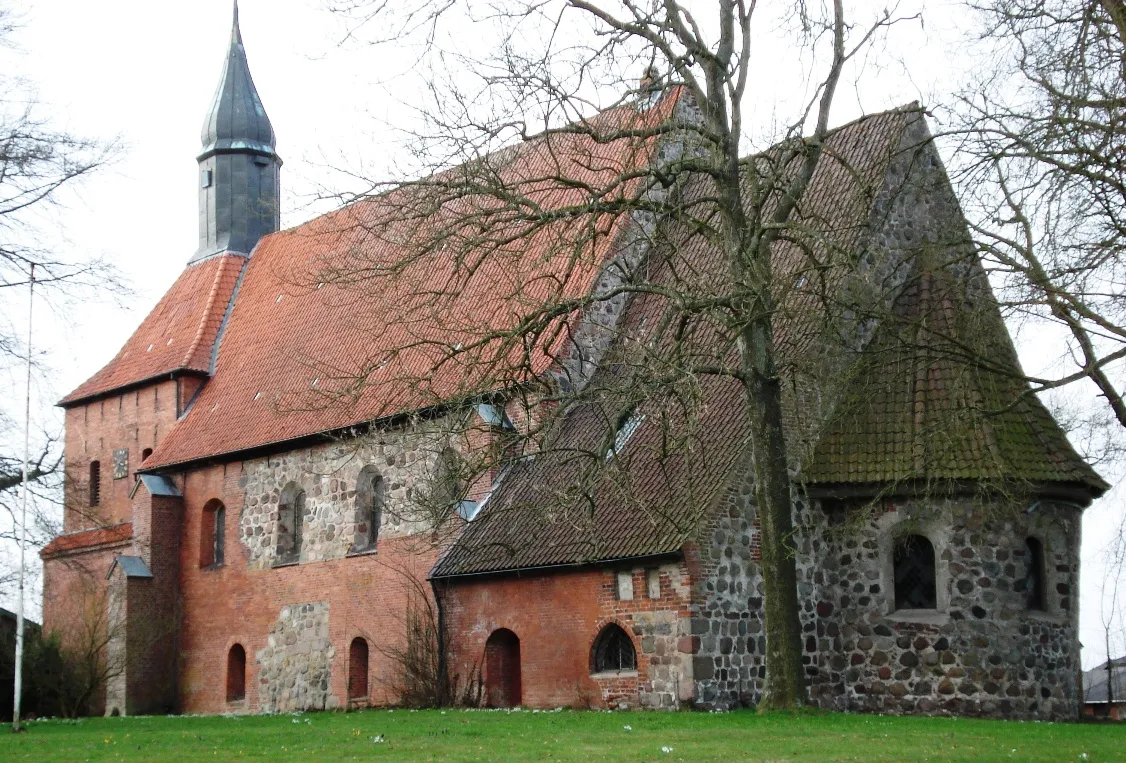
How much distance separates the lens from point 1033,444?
60.2 ft

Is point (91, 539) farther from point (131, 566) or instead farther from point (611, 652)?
point (611, 652)

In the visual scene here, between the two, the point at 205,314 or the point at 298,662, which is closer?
the point at 298,662

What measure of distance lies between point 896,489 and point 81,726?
11.3m

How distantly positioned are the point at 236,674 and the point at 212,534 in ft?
9.48

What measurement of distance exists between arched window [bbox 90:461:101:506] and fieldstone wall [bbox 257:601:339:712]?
7335 mm

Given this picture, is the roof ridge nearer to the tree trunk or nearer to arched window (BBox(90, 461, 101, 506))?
arched window (BBox(90, 461, 101, 506))

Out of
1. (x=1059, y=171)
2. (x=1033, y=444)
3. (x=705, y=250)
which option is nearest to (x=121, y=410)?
(x=705, y=250)

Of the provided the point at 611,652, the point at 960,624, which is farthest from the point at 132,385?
the point at 960,624

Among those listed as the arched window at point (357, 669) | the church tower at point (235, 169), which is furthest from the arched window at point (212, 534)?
the church tower at point (235, 169)

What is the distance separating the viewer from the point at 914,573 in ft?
60.0

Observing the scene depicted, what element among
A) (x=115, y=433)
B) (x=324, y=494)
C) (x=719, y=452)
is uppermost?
(x=115, y=433)

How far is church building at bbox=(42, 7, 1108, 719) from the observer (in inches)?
592

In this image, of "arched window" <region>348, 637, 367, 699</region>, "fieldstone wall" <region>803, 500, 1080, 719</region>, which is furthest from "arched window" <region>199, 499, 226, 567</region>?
"fieldstone wall" <region>803, 500, 1080, 719</region>

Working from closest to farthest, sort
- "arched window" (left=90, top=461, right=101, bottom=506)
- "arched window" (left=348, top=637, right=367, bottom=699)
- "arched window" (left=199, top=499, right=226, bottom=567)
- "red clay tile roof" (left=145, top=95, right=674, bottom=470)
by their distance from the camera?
1. "red clay tile roof" (left=145, top=95, right=674, bottom=470)
2. "arched window" (left=348, top=637, right=367, bottom=699)
3. "arched window" (left=199, top=499, right=226, bottom=567)
4. "arched window" (left=90, top=461, right=101, bottom=506)
